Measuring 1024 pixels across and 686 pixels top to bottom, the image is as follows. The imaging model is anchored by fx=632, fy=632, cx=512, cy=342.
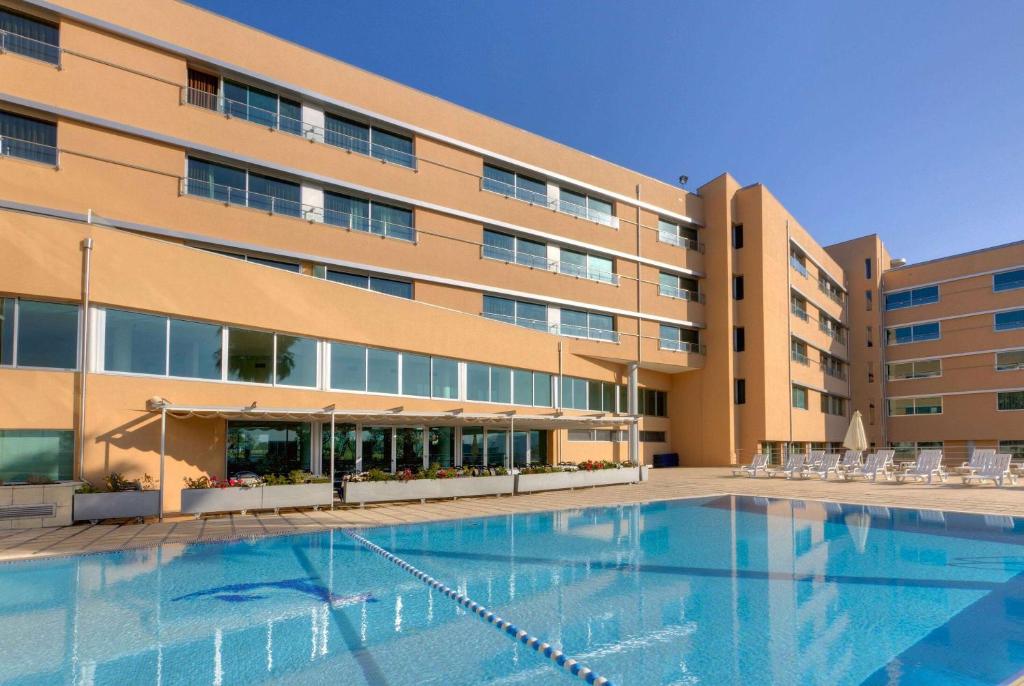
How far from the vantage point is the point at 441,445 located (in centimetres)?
2261

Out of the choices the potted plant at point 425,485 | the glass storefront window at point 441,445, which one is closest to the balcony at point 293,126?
the glass storefront window at point 441,445

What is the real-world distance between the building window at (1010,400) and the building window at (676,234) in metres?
23.1

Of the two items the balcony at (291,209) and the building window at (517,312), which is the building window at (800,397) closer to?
the building window at (517,312)

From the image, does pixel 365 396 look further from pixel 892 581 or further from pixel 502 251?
pixel 892 581

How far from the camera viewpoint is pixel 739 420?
34.2 m

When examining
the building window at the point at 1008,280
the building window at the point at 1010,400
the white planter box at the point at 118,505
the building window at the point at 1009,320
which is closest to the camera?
the white planter box at the point at 118,505

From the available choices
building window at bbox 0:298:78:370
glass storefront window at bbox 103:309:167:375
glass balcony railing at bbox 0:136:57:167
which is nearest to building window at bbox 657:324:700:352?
glass storefront window at bbox 103:309:167:375

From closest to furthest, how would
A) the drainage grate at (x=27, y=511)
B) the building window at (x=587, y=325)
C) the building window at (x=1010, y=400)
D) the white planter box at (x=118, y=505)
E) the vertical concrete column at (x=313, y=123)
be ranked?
the drainage grate at (x=27, y=511) → the white planter box at (x=118, y=505) → the vertical concrete column at (x=313, y=123) → the building window at (x=587, y=325) → the building window at (x=1010, y=400)

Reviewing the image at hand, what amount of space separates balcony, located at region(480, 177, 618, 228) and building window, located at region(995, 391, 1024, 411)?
29116mm

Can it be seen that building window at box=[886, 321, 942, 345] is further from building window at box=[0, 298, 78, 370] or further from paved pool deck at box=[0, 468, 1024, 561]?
building window at box=[0, 298, 78, 370]

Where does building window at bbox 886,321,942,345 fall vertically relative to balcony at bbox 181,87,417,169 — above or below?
below

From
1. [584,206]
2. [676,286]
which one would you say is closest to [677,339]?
[676,286]

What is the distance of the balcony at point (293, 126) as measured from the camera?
65.1 feet

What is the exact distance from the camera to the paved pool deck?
11.6 metres
